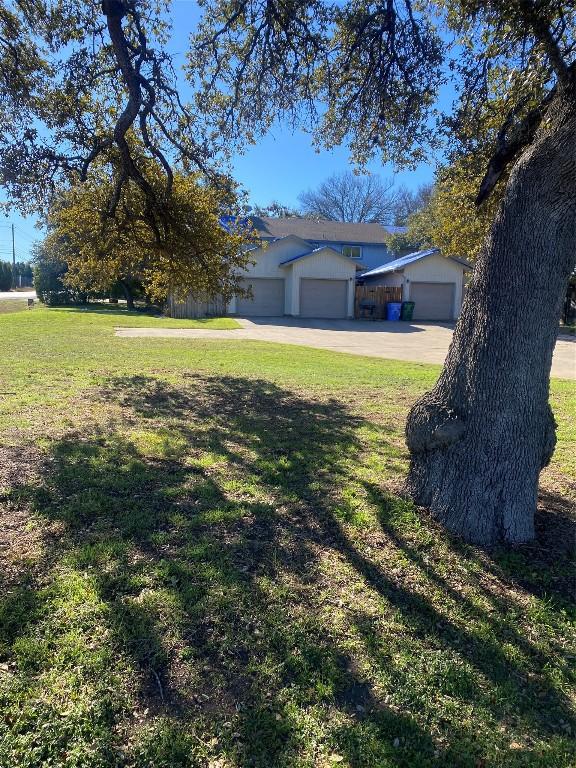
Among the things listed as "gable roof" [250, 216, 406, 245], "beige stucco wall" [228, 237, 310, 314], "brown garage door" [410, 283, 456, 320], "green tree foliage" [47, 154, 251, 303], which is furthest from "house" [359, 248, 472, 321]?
"green tree foliage" [47, 154, 251, 303]

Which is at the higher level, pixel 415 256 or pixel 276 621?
pixel 415 256

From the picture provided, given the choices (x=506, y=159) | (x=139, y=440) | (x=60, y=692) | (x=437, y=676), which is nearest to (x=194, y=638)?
(x=60, y=692)

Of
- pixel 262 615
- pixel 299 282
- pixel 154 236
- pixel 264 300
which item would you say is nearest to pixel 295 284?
pixel 299 282

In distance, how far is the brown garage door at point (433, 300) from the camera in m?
27.3

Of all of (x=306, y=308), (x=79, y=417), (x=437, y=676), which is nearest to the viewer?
(x=437, y=676)

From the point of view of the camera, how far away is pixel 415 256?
90.0ft

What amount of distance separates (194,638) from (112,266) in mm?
8517

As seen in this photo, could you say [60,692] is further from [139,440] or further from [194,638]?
[139,440]

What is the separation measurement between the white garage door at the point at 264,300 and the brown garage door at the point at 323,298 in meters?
1.46

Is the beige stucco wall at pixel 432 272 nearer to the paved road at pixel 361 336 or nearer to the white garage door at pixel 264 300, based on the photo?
the paved road at pixel 361 336

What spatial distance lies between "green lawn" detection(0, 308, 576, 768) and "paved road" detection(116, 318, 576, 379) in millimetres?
8251

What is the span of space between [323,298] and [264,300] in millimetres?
3359

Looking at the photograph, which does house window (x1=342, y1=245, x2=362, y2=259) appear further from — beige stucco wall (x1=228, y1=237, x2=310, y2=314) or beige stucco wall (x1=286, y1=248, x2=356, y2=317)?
beige stucco wall (x1=286, y1=248, x2=356, y2=317)

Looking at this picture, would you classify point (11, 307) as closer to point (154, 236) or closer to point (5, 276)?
point (154, 236)
